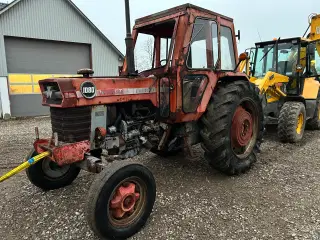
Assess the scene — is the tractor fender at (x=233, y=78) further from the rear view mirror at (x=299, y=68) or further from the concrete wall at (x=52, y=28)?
the concrete wall at (x=52, y=28)

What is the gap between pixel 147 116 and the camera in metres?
3.71

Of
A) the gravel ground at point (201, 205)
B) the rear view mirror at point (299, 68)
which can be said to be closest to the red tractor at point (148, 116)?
the gravel ground at point (201, 205)

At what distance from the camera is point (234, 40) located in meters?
4.36

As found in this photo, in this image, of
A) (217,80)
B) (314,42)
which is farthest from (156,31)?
(314,42)

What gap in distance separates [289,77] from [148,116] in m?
4.44

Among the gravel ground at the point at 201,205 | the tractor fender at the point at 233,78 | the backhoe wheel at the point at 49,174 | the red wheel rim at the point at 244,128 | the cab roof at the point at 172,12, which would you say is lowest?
the gravel ground at the point at 201,205

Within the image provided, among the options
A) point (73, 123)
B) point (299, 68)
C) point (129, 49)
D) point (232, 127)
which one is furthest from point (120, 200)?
point (299, 68)

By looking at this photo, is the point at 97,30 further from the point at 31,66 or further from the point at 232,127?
the point at 232,127

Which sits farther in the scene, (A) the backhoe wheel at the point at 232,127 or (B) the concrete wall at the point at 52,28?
(B) the concrete wall at the point at 52,28

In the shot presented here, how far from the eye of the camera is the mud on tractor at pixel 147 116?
274 cm

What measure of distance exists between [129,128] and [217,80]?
4.78 ft

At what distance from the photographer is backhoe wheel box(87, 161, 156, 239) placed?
245 centimetres

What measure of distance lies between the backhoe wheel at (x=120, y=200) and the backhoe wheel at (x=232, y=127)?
1.28m

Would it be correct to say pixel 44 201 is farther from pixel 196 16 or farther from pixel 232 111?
pixel 196 16
